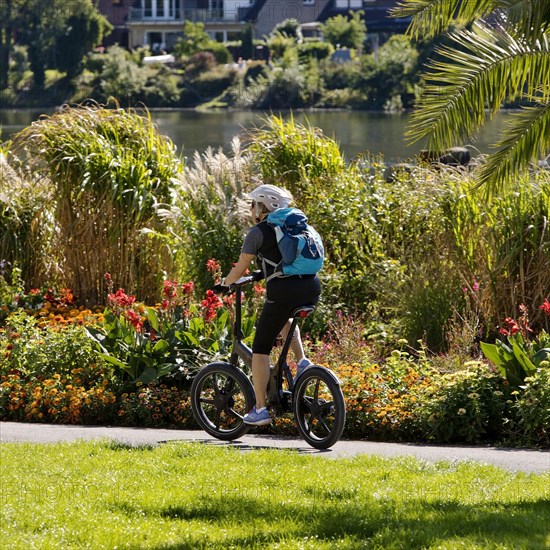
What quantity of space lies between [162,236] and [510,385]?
5.39m

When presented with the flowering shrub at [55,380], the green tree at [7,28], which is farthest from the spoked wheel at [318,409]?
the green tree at [7,28]

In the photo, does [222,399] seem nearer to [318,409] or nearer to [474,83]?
[318,409]

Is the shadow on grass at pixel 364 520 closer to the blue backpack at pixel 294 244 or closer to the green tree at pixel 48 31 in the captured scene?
the blue backpack at pixel 294 244

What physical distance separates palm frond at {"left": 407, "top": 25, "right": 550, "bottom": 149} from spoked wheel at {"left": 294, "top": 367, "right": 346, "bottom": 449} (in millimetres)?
3261

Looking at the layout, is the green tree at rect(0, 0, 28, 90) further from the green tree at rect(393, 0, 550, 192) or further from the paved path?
the paved path

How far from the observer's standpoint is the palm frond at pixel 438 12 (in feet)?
31.5

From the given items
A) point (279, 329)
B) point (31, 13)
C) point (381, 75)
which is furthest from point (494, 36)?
point (31, 13)

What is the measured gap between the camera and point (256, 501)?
6.20 meters

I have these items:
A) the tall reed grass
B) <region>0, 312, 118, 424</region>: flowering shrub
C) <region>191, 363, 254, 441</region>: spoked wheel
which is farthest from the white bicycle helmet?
the tall reed grass

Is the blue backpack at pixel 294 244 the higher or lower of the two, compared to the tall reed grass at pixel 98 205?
higher

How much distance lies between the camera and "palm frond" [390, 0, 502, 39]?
9.61m

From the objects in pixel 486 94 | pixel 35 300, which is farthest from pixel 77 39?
pixel 486 94

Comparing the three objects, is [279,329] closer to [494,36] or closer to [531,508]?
[531,508]

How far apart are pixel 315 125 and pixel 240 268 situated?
5022cm
